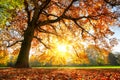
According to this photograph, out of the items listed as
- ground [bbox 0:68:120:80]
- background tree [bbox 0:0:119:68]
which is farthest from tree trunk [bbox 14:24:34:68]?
ground [bbox 0:68:120:80]

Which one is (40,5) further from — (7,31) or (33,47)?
(33,47)

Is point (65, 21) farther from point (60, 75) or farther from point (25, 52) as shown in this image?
point (60, 75)

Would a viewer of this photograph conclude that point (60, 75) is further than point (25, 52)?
No

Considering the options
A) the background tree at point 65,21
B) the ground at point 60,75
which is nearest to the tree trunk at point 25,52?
the background tree at point 65,21

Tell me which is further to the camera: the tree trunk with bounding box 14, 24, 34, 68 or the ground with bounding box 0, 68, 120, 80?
the tree trunk with bounding box 14, 24, 34, 68

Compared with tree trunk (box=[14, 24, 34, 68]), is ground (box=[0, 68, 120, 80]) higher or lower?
lower

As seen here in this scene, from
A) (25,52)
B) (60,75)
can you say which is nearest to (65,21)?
(25,52)

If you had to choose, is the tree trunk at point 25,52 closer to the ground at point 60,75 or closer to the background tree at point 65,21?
the background tree at point 65,21

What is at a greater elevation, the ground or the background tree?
the background tree

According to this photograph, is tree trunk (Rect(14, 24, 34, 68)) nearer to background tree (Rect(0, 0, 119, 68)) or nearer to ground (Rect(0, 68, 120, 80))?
background tree (Rect(0, 0, 119, 68))

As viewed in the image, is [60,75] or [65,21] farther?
[65,21]

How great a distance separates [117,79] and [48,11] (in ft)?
67.2

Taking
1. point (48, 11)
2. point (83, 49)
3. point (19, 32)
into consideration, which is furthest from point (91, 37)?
point (19, 32)

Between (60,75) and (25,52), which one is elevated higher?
(25,52)
